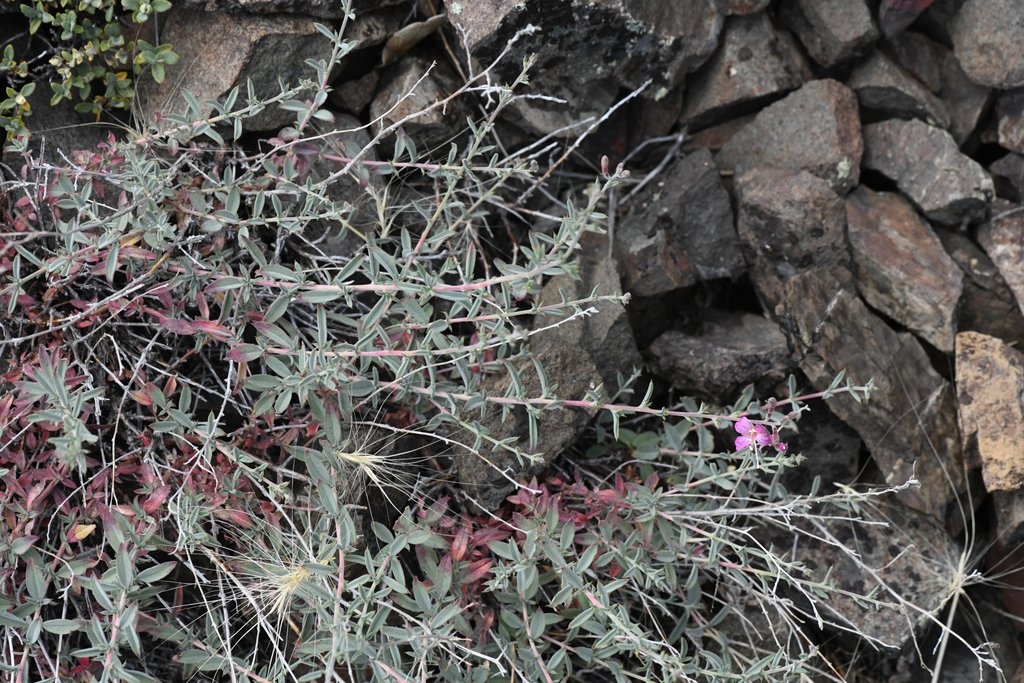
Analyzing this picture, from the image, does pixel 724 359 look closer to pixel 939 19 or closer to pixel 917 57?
pixel 917 57

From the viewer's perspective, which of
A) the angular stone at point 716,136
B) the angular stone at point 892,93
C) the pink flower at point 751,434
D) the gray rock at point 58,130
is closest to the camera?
the pink flower at point 751,434

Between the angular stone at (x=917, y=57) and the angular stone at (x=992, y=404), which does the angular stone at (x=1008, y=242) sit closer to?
the angular stone at (x=992, y=404)

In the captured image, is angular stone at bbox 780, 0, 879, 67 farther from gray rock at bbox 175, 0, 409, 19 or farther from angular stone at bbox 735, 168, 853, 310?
gray rock at bbox 175, 0, 409, 19

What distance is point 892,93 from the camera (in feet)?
12.5

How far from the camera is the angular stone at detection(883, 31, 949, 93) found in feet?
12.8

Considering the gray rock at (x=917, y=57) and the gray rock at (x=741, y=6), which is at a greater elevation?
the gray rock at (x=741, y=6)

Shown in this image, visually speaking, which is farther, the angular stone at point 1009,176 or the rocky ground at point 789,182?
the angular stone at point 1009,176

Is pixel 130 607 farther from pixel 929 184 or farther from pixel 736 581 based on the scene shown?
pixel 929 184

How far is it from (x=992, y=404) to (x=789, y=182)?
1075mm

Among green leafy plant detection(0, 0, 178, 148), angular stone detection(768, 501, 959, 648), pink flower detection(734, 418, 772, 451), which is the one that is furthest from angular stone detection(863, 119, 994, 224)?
green leafy plant detection(0, 0, 178, 148)

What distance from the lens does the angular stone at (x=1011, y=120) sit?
12.2 feet

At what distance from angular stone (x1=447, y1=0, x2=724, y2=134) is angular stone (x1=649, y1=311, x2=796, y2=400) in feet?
3.13

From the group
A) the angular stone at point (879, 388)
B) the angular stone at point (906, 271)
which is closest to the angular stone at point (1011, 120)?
the angular stone at point (906, 271)

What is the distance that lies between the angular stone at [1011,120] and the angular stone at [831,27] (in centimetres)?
56
